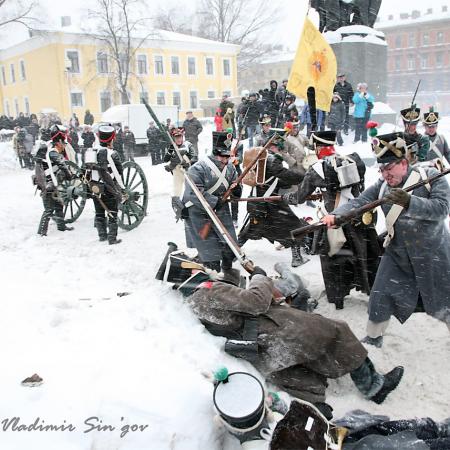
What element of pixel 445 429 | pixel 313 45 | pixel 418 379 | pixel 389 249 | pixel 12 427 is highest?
pixel 313 45

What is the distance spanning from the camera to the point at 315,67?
219 inches

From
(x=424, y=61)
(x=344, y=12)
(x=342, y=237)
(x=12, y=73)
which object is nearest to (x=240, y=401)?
(x=342, y=237)

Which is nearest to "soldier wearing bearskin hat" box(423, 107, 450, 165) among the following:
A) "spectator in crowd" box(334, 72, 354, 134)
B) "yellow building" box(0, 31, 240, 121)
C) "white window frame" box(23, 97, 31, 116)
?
"spectator in crowd" box(334, 72, 354, 134)

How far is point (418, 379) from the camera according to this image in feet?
11.8

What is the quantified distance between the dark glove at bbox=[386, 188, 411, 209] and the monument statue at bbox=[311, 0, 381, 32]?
42.9ft

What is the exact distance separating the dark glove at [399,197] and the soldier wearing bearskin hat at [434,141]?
421cm

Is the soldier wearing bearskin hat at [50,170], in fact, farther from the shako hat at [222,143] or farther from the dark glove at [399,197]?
the dark glove at [399,197]

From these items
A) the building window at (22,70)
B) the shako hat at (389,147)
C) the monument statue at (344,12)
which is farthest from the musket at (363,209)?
the building window at (22,70)

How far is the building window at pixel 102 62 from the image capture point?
3831cm

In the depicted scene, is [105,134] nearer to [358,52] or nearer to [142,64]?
[358,52]

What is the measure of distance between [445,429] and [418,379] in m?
0.99

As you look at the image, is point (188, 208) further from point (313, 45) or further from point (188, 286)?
point (313, 45)

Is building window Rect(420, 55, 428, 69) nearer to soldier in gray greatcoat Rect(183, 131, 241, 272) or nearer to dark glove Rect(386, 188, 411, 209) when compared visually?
soldier in gray greatcoat Rect(183, 131, 241, 272)

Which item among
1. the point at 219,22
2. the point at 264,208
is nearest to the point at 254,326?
the point at 264,208
